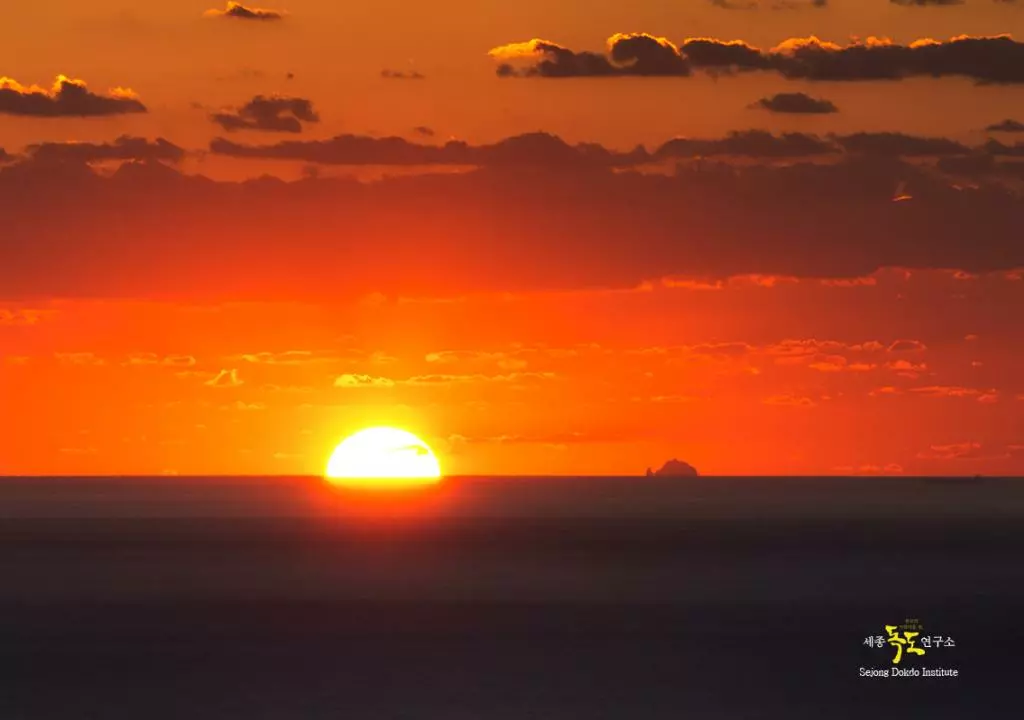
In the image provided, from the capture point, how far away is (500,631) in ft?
146

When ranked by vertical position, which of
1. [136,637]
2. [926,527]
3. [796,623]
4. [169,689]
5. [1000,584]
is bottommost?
[169,689]

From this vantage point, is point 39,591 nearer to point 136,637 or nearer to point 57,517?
point 136,637

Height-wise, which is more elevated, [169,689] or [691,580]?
[691,580]

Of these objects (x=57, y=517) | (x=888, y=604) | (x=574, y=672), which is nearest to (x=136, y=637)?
(x=574, y=672)

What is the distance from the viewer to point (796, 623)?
153 feet

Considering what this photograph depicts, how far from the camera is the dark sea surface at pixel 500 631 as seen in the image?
33.6m

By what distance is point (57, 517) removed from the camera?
14225 cm

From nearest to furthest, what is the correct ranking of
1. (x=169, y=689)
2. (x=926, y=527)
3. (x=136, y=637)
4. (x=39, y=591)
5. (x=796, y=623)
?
1. (x=169, y=689)
2. (x=136, y=637)
3. (x=796, y=623)
4. (x=39, y=591)
5. (x=926, y=527)

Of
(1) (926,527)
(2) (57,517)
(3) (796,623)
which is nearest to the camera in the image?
(3) (796,623)

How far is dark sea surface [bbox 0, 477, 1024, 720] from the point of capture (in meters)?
33.6

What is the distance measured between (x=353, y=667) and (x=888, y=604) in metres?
21.8

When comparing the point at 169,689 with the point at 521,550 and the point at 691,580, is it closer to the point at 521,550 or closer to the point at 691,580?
the point at 691,580

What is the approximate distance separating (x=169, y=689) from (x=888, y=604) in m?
26.6

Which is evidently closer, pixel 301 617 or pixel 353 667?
pixel 353 667
